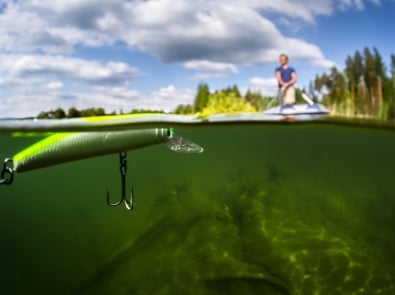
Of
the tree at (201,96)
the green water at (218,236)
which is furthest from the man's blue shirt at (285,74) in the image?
the green water at (218,236)

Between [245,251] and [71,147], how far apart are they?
27.5ft

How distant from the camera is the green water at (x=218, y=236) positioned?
10.1 m

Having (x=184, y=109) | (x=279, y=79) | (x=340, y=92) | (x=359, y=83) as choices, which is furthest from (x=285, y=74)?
(x=184, y=109)

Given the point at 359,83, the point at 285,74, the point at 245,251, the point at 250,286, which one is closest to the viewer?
the point at 285,74

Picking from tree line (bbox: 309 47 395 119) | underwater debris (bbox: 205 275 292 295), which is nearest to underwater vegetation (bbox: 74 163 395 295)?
underwater debris (bbox: 205 275 292 295)

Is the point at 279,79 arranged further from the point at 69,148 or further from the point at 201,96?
the point at 69,148

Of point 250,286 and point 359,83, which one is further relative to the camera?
point 250,286

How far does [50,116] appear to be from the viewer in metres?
8.88

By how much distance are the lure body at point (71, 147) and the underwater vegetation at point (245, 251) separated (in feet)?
24.9

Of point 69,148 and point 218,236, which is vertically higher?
point 69,148

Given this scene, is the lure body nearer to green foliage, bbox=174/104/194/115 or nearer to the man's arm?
the man's arm

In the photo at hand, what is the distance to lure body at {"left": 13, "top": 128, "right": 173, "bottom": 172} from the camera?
300cm

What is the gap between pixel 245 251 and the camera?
10.6 metres

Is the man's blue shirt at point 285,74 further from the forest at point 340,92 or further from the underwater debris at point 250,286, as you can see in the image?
the underwater debris at point 250,286
